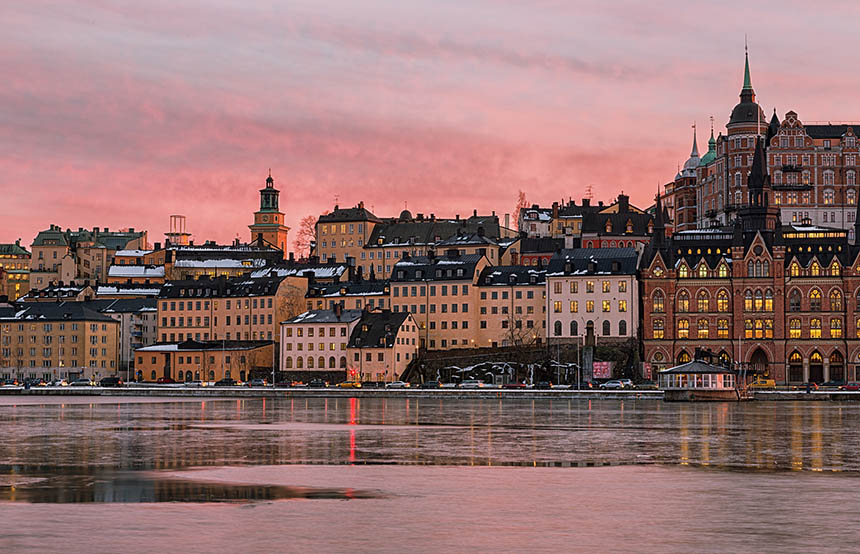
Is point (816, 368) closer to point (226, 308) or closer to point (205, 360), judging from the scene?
point (205, 360)

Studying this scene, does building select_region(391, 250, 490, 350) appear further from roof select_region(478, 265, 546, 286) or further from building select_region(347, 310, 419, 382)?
building select_region(347, 310, 419, 382)

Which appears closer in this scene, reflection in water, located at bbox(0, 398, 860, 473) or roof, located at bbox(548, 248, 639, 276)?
reflection in water, located at bbox(0, 398, 860, 473)

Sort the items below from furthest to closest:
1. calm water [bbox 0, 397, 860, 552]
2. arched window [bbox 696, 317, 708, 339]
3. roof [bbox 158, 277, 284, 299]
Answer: roof [bbox 158, 277, 284, 299] → arched window [bbox 696, 317, 708, 339] → calm water [bbox 0, 397, 860, 552]

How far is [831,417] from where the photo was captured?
85.1 m

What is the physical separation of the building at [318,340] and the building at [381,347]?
3243 mm

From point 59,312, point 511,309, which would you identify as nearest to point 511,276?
point 511,309


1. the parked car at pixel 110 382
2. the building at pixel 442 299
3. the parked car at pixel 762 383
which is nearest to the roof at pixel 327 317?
the building at pixel 442 299

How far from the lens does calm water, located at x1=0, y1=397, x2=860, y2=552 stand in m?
27.4

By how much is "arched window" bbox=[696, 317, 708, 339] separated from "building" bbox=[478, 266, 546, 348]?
796 inches

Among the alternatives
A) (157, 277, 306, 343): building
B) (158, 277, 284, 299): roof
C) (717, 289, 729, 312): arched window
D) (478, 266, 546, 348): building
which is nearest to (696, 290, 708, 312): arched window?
(717, 289, 729, 312): arched window

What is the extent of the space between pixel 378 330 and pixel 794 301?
53.1 metres

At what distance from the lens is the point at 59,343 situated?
604 ft

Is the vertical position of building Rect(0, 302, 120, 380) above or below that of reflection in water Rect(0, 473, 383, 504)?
above

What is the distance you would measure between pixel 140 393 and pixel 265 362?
2463 centimetres
